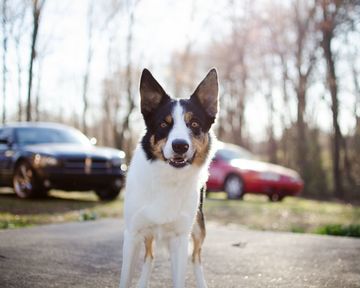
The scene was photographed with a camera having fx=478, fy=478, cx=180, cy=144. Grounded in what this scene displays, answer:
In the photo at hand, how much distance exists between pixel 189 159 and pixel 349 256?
3370 mm

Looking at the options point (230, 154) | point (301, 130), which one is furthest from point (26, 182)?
point (301, 130)

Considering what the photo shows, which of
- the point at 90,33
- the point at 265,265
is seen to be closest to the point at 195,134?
the point at 265,265

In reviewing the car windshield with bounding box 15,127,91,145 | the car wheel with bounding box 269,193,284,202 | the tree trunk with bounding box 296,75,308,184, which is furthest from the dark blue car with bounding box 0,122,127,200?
the tree trunk with bounding box 296,75,308,184

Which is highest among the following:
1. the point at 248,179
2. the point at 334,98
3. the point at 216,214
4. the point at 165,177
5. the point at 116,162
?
the point at 334,98

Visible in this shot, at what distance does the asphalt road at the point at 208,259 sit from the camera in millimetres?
4668

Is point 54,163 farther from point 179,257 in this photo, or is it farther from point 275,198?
point 275,198

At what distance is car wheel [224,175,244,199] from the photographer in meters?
15.7

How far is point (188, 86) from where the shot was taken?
31.7m

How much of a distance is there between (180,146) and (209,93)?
932mm

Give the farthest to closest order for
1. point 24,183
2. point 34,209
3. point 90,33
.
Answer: point 90,33
point 24,183
point 34,209

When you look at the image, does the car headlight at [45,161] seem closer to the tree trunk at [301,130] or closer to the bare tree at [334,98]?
the bare tree at [334,98]

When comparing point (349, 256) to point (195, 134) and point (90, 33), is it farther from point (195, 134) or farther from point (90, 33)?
point (90, 33)

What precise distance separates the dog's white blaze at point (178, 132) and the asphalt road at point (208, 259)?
150cm

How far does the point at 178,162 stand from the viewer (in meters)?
3.87
